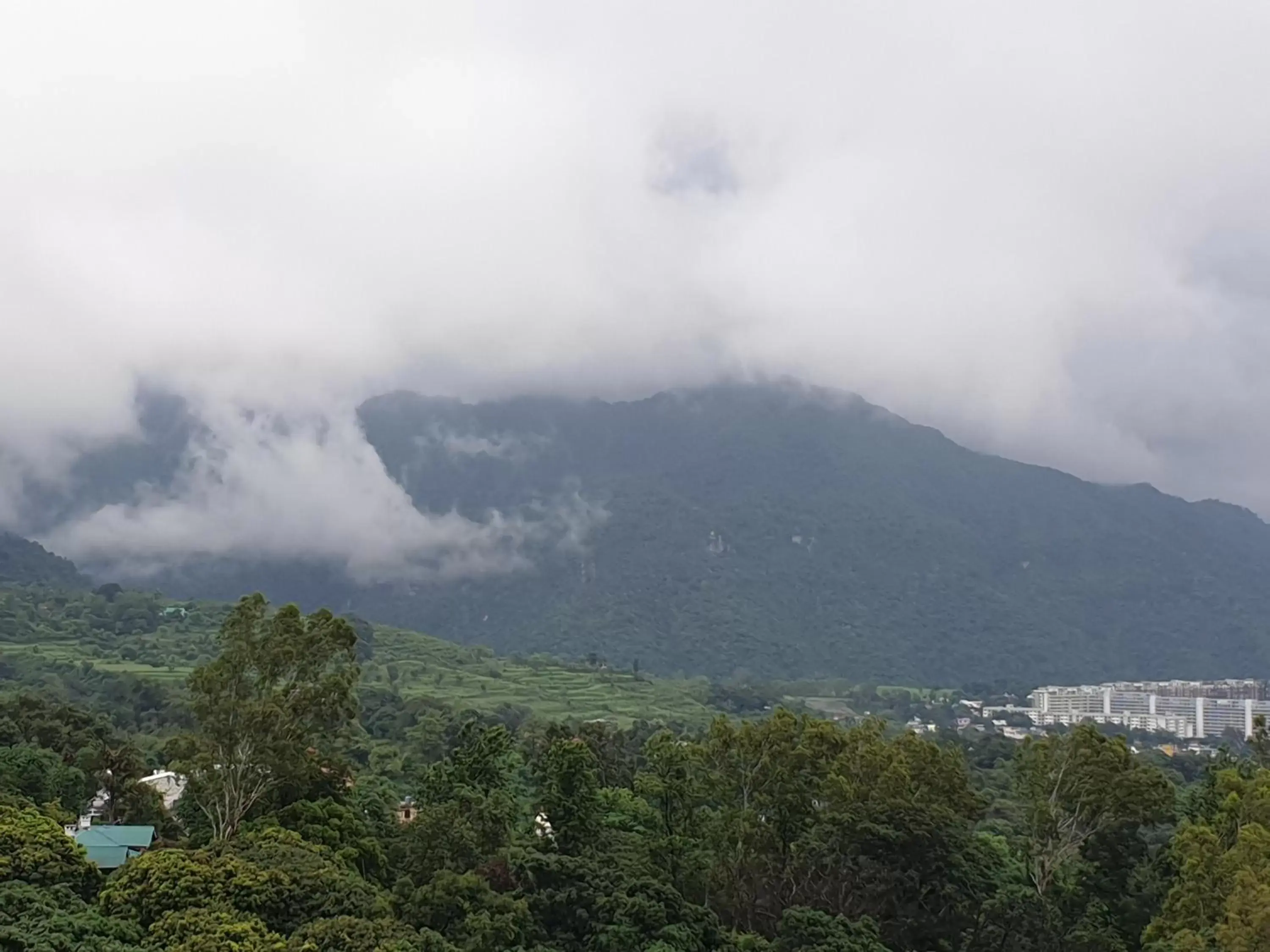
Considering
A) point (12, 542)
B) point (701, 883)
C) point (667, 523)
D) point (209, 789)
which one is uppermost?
point (667, 523)

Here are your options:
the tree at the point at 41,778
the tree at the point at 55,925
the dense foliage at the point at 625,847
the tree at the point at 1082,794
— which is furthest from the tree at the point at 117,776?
the tree at the point at 1082,794

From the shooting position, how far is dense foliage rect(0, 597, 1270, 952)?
787 inches

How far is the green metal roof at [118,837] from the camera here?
2827 centimetres

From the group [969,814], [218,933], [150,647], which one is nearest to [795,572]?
[150,647]

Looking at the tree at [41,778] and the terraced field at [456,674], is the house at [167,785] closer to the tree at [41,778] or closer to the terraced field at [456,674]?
the tree at [41,778]

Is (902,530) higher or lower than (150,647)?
higher

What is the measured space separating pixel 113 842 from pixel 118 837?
41cm

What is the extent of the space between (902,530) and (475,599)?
72.4 metres

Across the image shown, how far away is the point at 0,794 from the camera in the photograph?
25188 mm

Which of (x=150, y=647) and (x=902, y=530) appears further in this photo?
(x=902, y=530)

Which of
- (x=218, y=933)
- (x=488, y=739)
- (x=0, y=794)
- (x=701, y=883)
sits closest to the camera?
(x=218, y=933)

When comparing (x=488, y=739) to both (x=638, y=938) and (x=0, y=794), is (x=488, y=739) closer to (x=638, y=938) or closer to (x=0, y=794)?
(x=638, y=938)

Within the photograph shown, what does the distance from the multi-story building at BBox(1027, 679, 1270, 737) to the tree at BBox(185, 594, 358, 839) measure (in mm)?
121222

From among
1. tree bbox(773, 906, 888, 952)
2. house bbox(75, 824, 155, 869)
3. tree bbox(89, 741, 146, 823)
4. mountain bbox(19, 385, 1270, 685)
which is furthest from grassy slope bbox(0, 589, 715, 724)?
tree bbox(773, 906, 888, 952)
